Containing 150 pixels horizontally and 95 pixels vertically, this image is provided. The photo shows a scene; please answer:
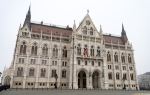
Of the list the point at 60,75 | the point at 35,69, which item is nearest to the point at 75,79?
the point at 60,75

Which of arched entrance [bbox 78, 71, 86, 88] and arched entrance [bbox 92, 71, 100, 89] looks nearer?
arched entrance [bbox 78, 71, 86, 88]

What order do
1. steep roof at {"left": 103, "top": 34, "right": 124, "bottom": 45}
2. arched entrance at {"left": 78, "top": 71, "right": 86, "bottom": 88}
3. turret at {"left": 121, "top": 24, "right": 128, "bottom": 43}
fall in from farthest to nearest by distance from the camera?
turret at {"left": 121, "top": 24, "right": 128, "bottom": 43}, steep roof at {"left": 103, "top": 34, "right": 124, "bottom": 45}, arched entrance at {"left": 78, "top": 71, "right": 86, "bottom": 88}

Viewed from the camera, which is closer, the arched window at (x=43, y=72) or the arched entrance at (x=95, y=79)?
the arched window at (x=43, y=72)

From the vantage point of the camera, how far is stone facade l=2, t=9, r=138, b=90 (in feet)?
163

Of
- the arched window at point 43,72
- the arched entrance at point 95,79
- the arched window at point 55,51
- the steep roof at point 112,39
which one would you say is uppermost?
the steep roof at point 112,39

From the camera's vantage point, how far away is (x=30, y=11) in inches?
2435

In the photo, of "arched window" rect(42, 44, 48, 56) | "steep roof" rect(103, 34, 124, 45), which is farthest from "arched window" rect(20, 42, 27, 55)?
"steep roof" rect(103, 34, 124, 45)

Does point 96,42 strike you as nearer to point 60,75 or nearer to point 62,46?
point 62,46

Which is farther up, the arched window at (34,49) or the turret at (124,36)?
the turret at (124,36)

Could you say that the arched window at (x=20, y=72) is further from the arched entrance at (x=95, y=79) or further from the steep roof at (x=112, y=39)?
the steep roof at (x=112, y=39)

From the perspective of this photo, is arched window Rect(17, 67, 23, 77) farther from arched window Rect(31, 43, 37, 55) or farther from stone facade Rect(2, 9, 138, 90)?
arched window Rect(31, 43, 37, 55)

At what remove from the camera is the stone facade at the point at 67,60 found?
49531 mm

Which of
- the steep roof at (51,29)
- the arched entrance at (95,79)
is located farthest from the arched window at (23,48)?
the arched entrance at (95,79)

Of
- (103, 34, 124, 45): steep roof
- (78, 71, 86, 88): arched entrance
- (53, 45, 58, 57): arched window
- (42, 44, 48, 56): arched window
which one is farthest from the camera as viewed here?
(103, 34, 124, 45): steep roof
